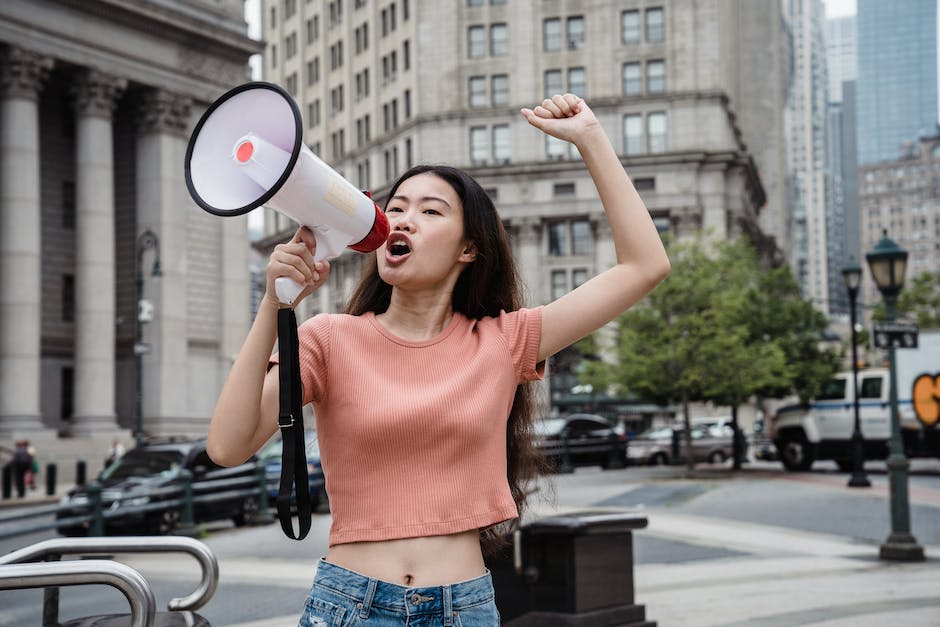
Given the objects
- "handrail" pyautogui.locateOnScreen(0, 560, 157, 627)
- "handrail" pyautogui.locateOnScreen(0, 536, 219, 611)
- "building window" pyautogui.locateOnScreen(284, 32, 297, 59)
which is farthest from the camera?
"building window" pyautogui.locateOnScreen(284, 32, 297, 59)

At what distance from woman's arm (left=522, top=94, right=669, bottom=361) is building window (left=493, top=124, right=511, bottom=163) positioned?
7377cm

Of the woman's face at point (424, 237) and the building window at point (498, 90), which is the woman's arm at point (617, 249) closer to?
the woman's face at point (424, 237)

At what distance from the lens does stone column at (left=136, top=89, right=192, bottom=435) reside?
4359 centimetres

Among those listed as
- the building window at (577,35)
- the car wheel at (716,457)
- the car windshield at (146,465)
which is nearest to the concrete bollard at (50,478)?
the car windshield at (146,465)

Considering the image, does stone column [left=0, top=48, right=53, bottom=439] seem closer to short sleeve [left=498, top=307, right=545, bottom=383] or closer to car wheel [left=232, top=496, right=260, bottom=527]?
car wheel [left=232, top=496, right=260, bottom=527]

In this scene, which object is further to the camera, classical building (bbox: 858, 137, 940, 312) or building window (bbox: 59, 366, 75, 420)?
classical building (bbox: 858, 137, 940, 312)

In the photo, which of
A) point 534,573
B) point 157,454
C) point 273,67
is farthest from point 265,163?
point 273,67

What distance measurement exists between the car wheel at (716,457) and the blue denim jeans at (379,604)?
40.0 meters

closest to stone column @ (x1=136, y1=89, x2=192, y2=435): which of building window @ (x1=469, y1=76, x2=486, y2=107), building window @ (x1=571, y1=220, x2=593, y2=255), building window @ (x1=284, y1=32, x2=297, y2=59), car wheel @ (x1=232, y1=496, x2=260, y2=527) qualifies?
car wheel @ (x1=232, y1=496, x2=260, y2=527)

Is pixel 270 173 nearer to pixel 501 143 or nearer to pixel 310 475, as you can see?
pixel 310 475

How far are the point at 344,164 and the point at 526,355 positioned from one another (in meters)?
85.2

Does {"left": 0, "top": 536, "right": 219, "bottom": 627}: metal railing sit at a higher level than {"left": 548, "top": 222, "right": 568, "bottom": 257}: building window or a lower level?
lower

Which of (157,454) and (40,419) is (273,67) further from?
(157,454)

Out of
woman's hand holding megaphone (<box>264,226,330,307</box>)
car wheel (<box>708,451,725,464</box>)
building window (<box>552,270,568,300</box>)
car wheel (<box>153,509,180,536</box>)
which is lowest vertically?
car wheel (<box>708,451,725,464</box>)
